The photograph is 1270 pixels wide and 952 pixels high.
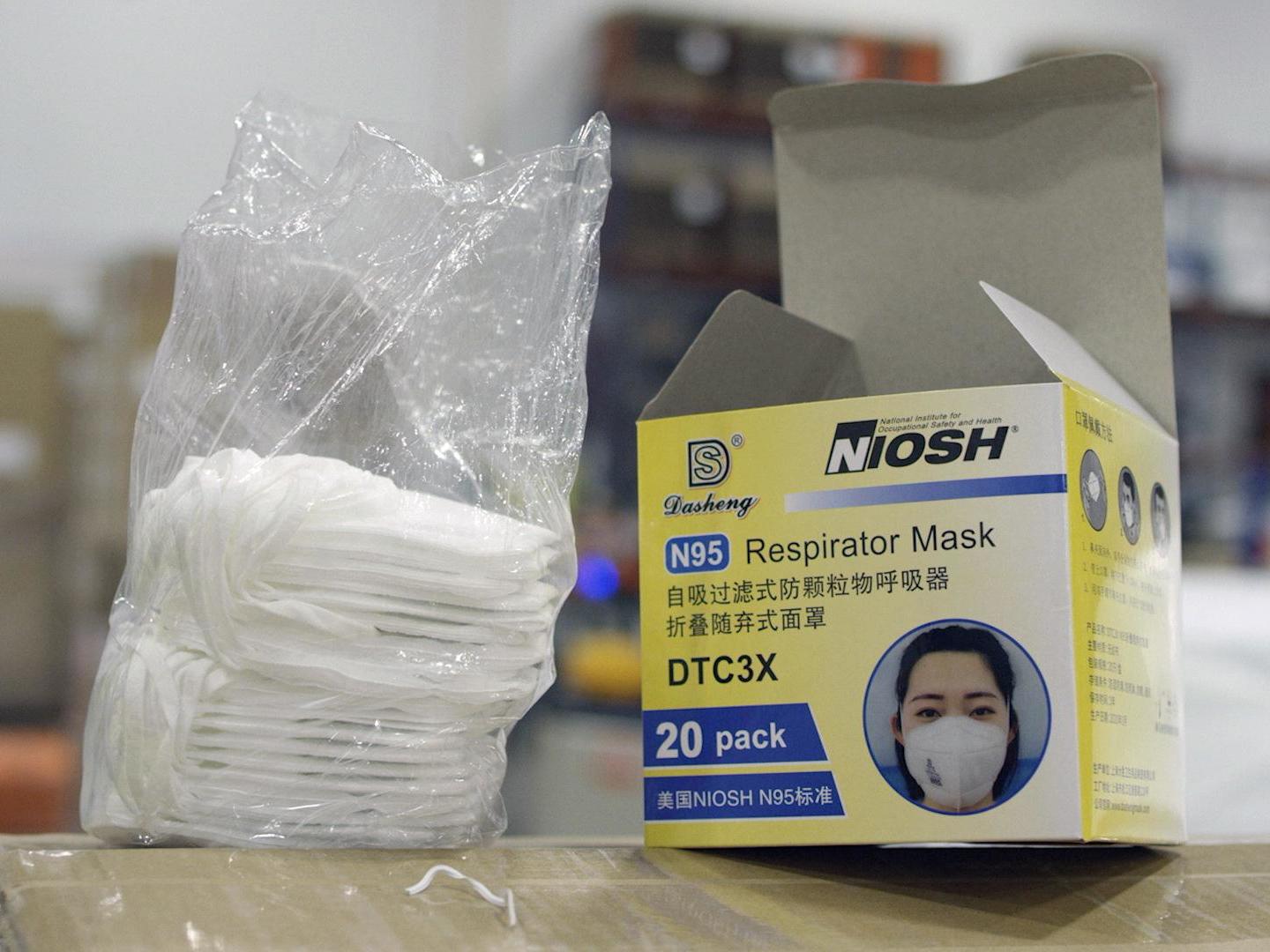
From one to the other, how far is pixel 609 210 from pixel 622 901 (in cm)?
294

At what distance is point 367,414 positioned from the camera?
743mm

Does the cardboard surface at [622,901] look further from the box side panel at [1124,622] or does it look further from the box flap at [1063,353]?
the box flap at [1063,353]

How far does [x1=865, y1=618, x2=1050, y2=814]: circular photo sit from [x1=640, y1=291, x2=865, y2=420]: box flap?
0.19 metres

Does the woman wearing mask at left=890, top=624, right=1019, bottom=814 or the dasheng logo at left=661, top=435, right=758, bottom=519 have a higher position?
the dasheng logo at left=661, top=435, right=758, bottom=519

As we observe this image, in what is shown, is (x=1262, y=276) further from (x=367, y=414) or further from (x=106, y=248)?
(x=367, y=414)

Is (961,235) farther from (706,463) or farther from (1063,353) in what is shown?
(706,463)

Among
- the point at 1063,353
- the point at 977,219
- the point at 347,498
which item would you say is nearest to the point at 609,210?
the point at 977,219

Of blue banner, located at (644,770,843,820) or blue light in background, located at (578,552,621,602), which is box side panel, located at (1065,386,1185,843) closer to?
blue banner, located at (644,770,843,820)

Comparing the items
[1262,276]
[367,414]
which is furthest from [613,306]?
[367,414]

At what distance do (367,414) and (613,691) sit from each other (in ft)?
7.79

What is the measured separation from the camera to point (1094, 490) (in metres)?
0.70

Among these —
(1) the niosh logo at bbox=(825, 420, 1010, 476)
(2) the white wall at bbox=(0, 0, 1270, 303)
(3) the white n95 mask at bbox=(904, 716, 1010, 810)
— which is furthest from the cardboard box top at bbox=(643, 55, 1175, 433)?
(2) the white wall at bbox=(0, 0, 1270, 303)

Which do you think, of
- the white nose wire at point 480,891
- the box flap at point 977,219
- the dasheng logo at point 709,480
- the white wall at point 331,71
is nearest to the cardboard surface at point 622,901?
the white nose wire at point 480,891

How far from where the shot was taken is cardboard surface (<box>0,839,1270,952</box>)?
55 centimetres
